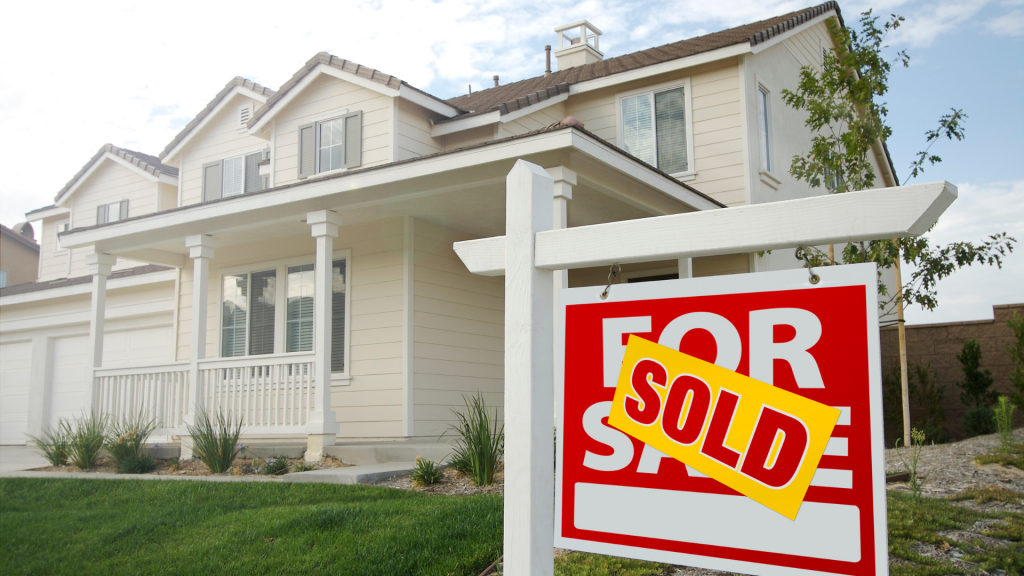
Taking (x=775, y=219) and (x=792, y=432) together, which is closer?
(x=792, y=432)

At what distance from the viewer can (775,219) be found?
1821mm

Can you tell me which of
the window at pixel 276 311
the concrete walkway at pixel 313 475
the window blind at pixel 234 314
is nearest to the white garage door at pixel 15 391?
the window blind at pixel 234 314

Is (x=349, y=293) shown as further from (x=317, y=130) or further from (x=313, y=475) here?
(x=313, y=475)

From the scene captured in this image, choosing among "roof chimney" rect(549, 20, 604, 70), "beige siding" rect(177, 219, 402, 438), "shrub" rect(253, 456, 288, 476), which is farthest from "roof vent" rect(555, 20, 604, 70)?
"shrub" rect(253, 456, 288, 476)

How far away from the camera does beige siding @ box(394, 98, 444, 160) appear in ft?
34.2

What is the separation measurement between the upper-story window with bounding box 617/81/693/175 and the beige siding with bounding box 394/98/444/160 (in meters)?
2.94

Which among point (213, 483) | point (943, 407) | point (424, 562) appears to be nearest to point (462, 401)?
point (213, 483)

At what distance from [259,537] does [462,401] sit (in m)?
5.53

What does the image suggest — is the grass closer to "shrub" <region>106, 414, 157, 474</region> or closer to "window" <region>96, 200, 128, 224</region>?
"shrub" <region>106, 414, 157, 474</region>

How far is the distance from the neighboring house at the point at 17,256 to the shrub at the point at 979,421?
101 feet

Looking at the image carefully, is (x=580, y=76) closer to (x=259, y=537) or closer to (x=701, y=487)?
(x=259, y=537)

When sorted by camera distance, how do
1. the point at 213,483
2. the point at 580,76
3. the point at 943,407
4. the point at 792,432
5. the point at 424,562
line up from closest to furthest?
1. the point at 792,432
2. the point at 424,562
3. the point at 213,483
4. the point at 943,407
5. the point at 580,76

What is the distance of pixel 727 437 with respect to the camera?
1.76 metres

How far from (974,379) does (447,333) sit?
7.42 metres
